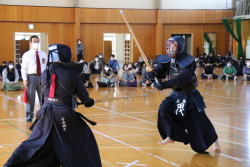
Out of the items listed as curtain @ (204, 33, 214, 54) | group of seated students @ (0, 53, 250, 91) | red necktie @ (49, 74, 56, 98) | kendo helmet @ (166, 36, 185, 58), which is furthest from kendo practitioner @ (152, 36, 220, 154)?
curtain @ (204, 33, 214, 54)

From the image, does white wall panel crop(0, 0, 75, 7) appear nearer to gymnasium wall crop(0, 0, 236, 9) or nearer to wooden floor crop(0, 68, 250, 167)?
gymnasium wall crop(0, 0, 236, 9)

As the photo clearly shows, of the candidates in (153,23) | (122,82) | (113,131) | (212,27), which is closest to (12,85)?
(122,82)

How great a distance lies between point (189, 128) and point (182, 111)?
0.33m

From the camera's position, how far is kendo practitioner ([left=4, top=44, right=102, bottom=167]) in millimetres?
4836

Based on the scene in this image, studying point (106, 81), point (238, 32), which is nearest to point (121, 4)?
point (238, 32)

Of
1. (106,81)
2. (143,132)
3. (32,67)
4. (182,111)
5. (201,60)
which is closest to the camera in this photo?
(182,111)

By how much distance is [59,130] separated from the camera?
191 inches

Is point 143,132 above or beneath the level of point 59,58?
beneath

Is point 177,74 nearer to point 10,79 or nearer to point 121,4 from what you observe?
point 10,79

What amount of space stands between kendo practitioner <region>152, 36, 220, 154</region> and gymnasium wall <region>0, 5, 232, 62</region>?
23.4m

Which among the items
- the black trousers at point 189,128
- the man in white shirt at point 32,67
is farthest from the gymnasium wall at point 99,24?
the black trousers at point 189,128

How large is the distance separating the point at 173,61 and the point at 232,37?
27975mm

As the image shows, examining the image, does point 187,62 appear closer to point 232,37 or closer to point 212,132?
point 212,132

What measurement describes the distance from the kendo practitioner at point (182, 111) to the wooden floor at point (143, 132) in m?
0.27
